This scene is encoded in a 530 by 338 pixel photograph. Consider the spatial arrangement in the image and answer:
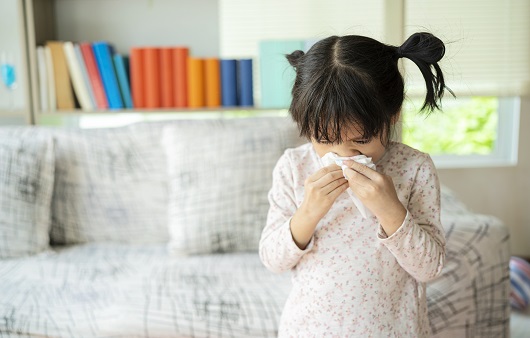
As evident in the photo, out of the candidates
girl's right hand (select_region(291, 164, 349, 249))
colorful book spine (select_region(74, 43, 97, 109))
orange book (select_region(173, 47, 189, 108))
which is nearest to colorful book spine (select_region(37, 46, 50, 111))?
colorful book spine (select_region(74, 43, 97, 109))

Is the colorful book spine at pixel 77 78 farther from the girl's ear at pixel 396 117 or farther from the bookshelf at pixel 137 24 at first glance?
the girl's ear at pixel 396 117

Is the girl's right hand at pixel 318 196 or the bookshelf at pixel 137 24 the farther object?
the bookshelf at pixel 137 24

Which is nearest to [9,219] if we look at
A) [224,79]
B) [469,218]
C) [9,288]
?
[9,288]

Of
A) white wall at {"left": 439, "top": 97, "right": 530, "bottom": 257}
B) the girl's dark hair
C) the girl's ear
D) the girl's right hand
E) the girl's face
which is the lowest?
white wall at {"left": 439, "top": 97, "right": 530, "bottom": 257}

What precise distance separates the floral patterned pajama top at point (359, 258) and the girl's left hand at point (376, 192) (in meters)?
0.03

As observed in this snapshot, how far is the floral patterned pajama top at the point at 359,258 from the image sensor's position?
1070 mm

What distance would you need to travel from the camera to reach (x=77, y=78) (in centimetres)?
240

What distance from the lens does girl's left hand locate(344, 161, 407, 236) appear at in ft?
3.30

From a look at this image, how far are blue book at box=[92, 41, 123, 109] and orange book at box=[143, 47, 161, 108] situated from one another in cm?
12

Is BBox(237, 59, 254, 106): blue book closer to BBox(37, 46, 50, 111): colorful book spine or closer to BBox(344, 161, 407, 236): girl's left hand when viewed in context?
BBox(37, 46, 50, 111): colorful book spine

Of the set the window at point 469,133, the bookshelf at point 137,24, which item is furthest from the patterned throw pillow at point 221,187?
the window at point 469,133

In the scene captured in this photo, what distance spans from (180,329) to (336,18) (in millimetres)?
1765

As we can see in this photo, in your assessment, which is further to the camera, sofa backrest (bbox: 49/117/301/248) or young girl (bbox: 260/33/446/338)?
sofa backrest (bbox: 49/117/301/248)

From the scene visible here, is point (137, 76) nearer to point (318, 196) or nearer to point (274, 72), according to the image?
point (274, 72)
